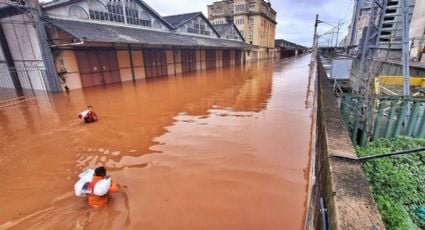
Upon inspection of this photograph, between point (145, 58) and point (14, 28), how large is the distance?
7.15 m

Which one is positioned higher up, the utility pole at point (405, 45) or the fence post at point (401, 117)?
the utility pole at point (405, 45)

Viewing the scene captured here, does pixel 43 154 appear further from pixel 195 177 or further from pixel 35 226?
pixel 195 177

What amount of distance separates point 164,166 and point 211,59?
21347 mm

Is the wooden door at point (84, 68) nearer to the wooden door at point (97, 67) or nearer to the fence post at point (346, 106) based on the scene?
the wooden door at point (97, 67)

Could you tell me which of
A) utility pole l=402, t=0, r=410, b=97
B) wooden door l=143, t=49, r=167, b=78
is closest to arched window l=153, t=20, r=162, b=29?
wooden door l=143, t=49, r=167, b=78

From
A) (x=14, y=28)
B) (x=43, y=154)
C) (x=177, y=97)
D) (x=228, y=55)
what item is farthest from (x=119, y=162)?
(x=228, y=55)

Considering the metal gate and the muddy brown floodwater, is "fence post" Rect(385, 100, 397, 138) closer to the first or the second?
the muddy brown floodwater

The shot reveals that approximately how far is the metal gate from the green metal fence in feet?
41.7

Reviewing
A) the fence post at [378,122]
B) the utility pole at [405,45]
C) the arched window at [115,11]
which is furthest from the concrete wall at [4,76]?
the utility pole at [405,45]

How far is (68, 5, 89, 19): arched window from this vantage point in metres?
11.4

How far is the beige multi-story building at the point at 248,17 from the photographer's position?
131ft

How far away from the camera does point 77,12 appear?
11656 millimetres

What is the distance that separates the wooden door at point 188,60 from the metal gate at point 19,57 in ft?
35.9

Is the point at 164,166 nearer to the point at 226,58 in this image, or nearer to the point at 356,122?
the point at 356,122
